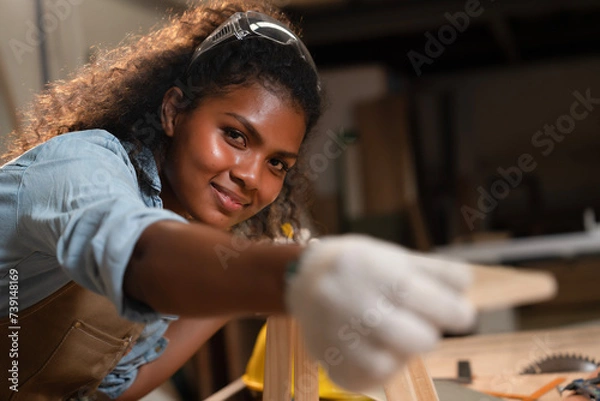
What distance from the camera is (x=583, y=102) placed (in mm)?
5789

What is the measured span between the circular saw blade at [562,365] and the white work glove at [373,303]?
97 centimetres

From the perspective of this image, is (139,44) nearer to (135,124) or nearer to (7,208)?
(135,124)

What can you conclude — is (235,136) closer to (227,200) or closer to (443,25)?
(227,200)

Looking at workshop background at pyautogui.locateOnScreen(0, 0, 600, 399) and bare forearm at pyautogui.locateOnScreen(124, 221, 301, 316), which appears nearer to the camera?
bare forearm at pyautogui.locateOnScreen(124, 221, 301, 316)

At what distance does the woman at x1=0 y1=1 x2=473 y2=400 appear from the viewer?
0.49 meters

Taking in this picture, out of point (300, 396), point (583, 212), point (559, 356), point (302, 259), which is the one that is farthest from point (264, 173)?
point (583, 212)

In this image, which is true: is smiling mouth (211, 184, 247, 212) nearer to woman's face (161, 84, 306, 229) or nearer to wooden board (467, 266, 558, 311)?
woman's face (161, 84, 306, 229)

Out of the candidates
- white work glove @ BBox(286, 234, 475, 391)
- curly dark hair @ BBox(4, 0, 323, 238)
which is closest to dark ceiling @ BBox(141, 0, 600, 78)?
curly dark hair @ BBox(4, 0, 323, 238)

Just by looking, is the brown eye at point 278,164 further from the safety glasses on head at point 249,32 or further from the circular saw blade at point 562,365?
the circular saw blade at point 562,365

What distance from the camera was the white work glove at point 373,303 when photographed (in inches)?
18.7

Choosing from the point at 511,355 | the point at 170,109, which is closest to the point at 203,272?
the point at 170,109

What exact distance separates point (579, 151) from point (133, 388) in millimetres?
5322

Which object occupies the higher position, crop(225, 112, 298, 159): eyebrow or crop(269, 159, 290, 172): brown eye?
crop(225, 112, 298, 159): eyebrow

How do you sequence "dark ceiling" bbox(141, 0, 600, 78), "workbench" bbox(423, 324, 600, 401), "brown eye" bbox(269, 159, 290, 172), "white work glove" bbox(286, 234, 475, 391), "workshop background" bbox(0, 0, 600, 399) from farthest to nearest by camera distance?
"workshop background" bbox(0, 0, 600, 399), "dark ceiling" bbox(141, 0, 600, 78), "workbench" bbox(423, 324, 600, 401), "brown eye" bbox(269, 159, 290, 172), "white work glove" bbox(286, 234, 475, 391)
